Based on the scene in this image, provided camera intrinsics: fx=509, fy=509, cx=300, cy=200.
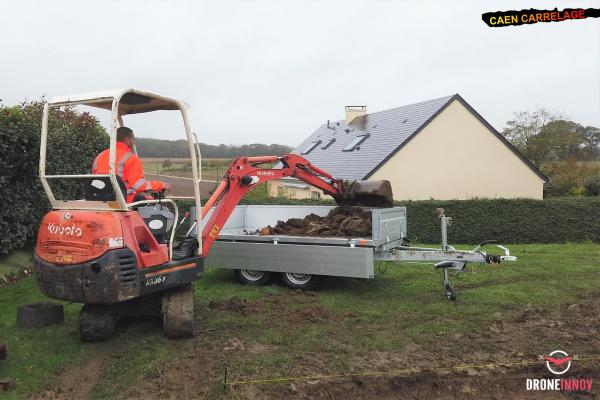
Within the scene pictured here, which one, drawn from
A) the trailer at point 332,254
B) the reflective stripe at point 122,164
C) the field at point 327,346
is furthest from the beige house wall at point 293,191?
the reflective stripe at point 122,164

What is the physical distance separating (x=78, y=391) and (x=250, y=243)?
4140 millimetres

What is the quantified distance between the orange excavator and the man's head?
0.83 feet

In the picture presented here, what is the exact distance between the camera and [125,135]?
564 cm

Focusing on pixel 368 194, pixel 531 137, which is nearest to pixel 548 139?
pixel 531 137

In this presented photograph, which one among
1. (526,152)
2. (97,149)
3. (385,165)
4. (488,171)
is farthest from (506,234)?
(526,152)

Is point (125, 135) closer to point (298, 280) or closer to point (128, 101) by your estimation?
point (128, 101)

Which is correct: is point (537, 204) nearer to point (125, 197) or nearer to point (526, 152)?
point (125, 197)

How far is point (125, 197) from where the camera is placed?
515cm

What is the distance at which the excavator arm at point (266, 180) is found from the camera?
708 cm

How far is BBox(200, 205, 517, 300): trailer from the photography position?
7.38m

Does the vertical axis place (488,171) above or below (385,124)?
below

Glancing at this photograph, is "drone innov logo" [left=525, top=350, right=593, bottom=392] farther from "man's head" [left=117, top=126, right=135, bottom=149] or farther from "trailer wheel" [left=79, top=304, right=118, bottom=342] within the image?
"man's head" [left=117, top=126, right=135, bottom=149]

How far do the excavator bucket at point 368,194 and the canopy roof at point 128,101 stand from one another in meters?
3.83

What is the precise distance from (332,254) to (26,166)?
5.51m
